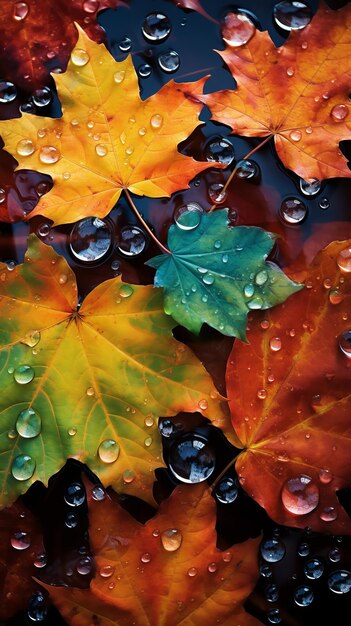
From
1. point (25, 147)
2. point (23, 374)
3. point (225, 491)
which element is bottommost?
point (225, 491)

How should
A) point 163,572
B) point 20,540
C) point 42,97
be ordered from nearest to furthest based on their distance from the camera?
point 163,572
point 20,540
point 42,97

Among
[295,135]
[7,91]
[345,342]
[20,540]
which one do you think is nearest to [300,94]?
[295,135]

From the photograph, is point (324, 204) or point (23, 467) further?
point (324, 204)

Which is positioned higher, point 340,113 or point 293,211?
point 340,113

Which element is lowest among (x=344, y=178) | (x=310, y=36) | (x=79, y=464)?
(x=79, y=464)

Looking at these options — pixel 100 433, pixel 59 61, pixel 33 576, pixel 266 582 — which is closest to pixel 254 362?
pixel 100 433

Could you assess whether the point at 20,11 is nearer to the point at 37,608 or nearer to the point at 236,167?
the point at 236,167

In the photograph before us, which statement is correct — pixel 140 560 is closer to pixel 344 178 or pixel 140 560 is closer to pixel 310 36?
pixel 344 178
